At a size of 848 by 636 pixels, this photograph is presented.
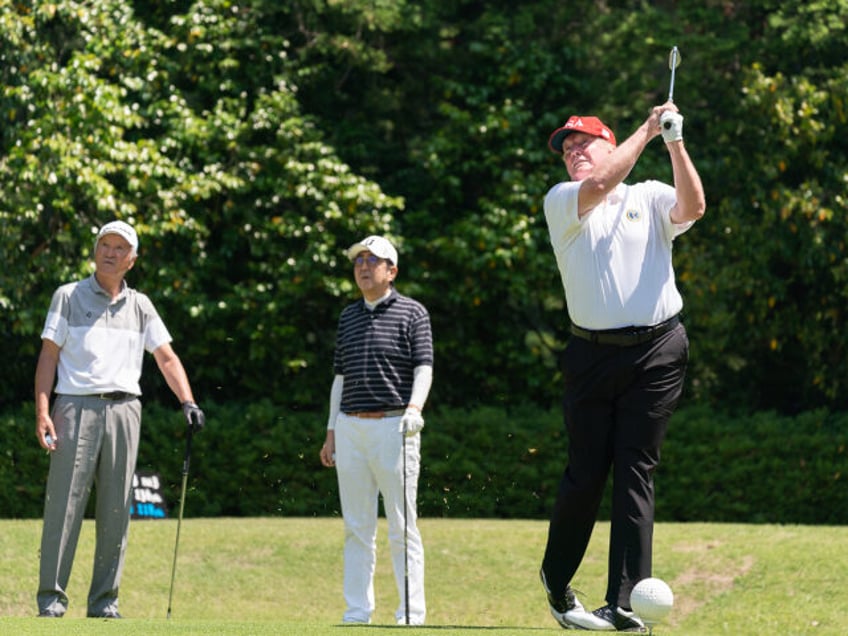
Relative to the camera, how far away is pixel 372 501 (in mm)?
8969

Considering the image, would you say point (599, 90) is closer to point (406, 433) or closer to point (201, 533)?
point (201, 533)

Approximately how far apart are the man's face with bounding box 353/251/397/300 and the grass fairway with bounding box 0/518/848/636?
2.19 m

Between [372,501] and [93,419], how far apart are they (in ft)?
5.28

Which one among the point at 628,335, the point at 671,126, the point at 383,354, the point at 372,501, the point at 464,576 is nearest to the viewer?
the point at 671,126

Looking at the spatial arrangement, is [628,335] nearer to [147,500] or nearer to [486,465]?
[147,500]

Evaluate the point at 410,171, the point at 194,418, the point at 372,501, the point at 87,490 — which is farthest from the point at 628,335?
the point at 410,171

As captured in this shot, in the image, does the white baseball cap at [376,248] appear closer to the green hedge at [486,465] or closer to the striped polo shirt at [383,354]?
the striped polo shirt at [383,354]

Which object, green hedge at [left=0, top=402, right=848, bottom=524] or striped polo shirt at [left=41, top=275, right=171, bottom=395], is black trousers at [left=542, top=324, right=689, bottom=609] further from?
green hedge at [left=0, top=402, right=848, bottom=524]

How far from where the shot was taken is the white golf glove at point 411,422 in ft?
28.0

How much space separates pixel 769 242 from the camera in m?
17.6

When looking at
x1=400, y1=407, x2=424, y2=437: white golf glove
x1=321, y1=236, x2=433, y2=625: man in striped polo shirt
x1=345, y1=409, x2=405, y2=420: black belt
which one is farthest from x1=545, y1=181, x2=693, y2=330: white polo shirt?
x1=345, y1=409, x2=405, y2=420: black belt

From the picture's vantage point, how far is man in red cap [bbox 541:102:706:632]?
658 centimetres

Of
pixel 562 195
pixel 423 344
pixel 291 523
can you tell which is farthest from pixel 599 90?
pixel 562 195

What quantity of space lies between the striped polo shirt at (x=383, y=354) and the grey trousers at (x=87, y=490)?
1.21 m
